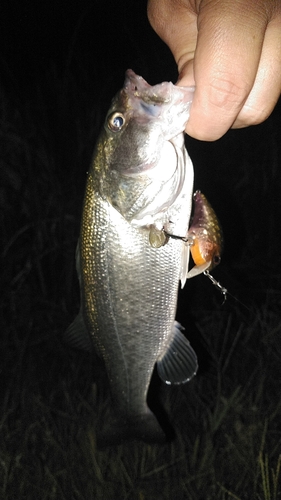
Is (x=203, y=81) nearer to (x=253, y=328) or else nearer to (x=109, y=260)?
(x=109, y=260)

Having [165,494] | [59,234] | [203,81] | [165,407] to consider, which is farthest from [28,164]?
[203,81]

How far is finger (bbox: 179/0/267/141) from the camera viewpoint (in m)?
1.31

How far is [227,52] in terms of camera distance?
52.3 inches

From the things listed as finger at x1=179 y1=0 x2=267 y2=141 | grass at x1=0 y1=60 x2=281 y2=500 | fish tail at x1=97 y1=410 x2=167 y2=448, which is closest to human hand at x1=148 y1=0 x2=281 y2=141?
finger at x1=179 y1=0 x2=267 y2=141

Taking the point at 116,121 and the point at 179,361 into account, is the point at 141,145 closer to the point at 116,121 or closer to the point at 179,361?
the point at 116,121

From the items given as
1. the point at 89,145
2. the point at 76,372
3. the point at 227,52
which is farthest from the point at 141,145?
the point at 89,145

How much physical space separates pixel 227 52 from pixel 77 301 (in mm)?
4095


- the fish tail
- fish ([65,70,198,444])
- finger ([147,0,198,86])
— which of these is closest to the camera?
fish ([65,70,198,444])

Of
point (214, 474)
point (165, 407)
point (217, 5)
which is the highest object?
point (217, 5)

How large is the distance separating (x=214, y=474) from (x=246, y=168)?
3.61m

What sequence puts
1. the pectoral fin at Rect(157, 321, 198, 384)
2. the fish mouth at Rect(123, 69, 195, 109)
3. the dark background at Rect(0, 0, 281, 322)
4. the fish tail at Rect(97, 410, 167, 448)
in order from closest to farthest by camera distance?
the fish mouth at Rect(123, 69, 195, 109) → the pectoral fin at Rect(157, 321, 198, 384) → the fish tail at Rect(97, 410, 167, 448) → the dark background at Rect(0, 0, 281, 322)

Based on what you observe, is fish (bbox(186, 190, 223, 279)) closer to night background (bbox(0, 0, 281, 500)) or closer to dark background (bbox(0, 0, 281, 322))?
night background (bbox(0, 0, 281, 500))

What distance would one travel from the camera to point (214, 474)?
3898mm

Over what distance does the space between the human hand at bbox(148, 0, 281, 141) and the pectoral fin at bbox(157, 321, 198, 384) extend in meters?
0.92
